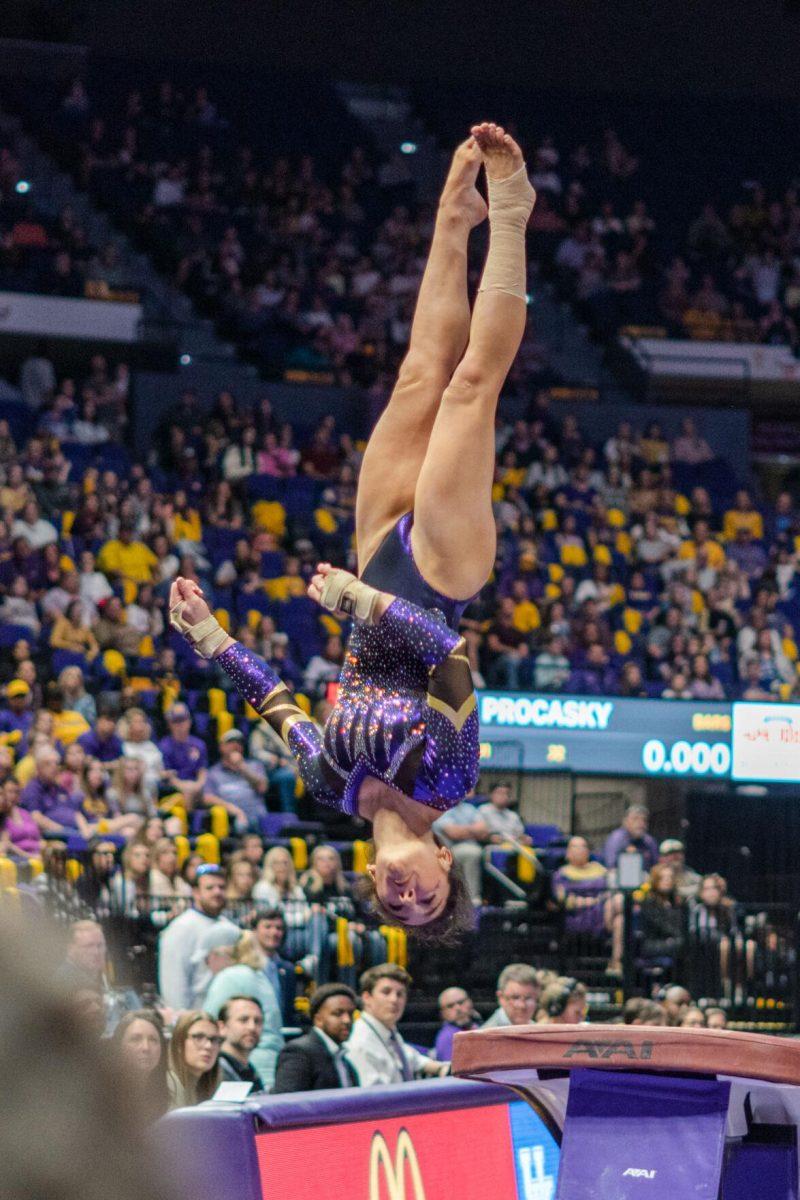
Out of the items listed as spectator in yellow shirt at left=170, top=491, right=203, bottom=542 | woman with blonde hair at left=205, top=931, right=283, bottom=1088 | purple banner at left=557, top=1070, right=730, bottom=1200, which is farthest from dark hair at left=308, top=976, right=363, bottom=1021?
spectator in yellow shirt at left=170, top=491, right=203, bottom=542

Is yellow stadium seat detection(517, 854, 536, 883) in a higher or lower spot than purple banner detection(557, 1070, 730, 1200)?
higher

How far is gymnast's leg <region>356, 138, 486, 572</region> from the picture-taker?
203 inches

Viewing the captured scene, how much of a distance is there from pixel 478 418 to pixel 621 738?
26.8ft

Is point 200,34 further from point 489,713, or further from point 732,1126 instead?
point 732,1126

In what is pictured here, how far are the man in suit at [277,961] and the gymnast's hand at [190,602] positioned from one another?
3.24 meters

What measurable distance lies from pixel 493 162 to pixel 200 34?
17953mm

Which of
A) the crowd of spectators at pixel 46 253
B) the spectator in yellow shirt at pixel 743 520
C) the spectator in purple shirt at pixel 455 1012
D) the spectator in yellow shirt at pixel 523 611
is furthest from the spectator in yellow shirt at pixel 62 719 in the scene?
the spectator in yellow shirt at pixel 743 520

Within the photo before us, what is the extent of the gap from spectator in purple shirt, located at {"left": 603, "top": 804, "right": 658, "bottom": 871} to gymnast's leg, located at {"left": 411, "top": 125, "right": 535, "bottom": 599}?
283 inches

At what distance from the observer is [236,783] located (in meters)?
11.1

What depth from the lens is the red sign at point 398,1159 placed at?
3639 millimetres

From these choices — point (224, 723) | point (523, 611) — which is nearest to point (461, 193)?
point (224, 723)

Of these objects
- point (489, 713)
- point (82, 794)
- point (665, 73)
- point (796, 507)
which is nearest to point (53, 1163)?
point (82, 794)

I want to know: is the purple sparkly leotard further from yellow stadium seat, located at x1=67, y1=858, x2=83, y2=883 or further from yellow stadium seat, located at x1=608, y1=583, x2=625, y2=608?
yellow stadium seat, located at x1=608, y1=583, x2=625, y2=608

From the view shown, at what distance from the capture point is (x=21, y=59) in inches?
781
